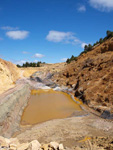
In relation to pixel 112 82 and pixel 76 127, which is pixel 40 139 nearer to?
pixel 76 127

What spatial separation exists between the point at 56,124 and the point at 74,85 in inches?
576

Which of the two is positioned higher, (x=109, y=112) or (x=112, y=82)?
(x=112, y=82)

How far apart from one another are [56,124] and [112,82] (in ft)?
28.9

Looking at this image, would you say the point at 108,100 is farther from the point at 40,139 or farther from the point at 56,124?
the point at 40,139

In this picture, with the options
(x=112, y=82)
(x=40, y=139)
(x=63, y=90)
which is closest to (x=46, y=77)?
(x=63, y=90)

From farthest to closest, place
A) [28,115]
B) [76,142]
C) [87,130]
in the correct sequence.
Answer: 1. [28,115]
2. [87,130]
3. [76,142]

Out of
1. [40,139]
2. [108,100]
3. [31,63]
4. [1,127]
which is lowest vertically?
[40,139]

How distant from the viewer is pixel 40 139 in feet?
25.0

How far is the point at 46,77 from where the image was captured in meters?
33.5

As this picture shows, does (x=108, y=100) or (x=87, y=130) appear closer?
(x=87, y=130)

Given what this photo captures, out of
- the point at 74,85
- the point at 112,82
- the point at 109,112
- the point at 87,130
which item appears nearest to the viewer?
the point at 87,130

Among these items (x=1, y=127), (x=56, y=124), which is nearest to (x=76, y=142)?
(x=56, y=124)

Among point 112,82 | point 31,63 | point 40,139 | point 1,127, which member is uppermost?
point 31,63

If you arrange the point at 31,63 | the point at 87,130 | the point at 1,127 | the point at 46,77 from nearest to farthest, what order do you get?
1. the point at 1,127
2. the point at 87,130
3. the point at 46,77
4. the point at 31,63
